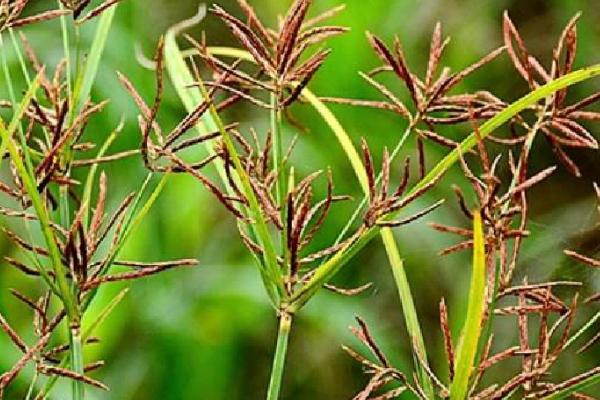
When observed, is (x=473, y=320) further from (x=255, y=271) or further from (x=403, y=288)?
(x=255, y=271)

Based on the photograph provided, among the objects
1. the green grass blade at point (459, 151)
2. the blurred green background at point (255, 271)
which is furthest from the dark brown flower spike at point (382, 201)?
the blurred green background at point (255, 271)

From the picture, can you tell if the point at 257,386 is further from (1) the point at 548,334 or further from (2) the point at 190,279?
(1) the point at 548,334

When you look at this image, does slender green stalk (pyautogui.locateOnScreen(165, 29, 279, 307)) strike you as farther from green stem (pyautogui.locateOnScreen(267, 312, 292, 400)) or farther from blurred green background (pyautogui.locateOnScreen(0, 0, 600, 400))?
blurred green background (pyautogui.locateOnScreen(0, 0, 600, 400))

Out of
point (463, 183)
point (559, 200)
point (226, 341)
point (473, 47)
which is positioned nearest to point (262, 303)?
point (226, 341)

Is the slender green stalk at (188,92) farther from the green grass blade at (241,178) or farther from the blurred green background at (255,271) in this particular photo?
the blurred green background at (255,271)

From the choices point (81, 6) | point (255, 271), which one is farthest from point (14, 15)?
point (255, 271)

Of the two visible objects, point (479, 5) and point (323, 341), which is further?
point (479, 5)
